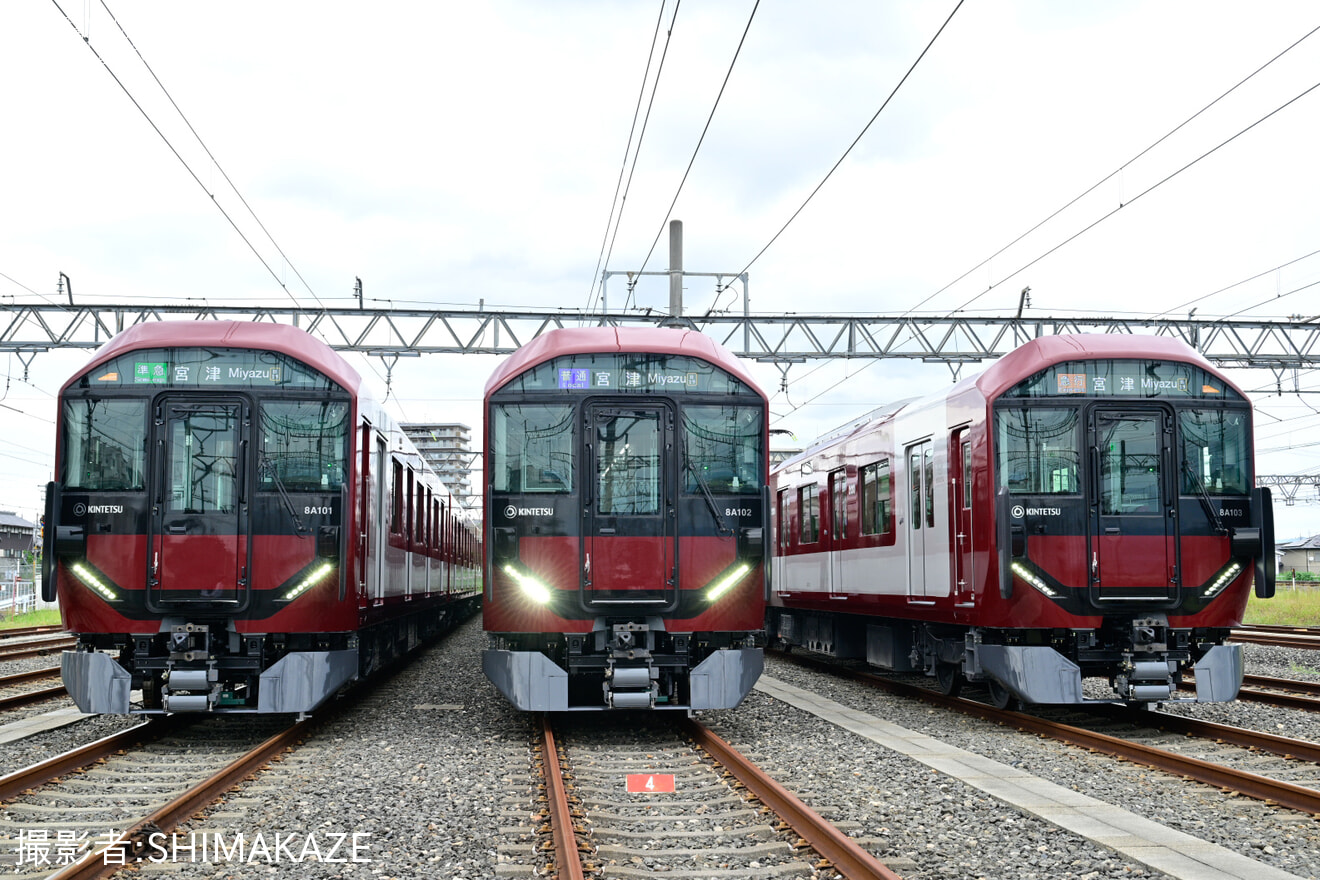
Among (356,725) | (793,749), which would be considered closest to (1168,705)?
(793,749)

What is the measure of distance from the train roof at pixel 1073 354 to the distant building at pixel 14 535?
58.0 m

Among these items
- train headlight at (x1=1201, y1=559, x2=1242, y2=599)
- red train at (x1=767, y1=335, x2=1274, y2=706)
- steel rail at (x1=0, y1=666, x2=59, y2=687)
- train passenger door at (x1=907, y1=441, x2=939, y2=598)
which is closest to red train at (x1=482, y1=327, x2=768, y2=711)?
red train at (x1=767, y1=335, x2=1274, y2=706)

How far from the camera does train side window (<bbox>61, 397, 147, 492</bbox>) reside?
396 inches

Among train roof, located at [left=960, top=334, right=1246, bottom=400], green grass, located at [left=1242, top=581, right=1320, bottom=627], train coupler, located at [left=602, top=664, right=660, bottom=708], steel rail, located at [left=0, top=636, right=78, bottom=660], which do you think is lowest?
green grass, located at [left=1242, top=581, right=1320, bottom=627]

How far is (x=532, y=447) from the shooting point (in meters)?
10.5

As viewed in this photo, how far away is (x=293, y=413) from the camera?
411 inches

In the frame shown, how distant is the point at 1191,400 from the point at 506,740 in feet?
22.4

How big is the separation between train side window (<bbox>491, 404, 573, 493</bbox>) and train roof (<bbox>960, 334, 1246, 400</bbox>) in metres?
3.84

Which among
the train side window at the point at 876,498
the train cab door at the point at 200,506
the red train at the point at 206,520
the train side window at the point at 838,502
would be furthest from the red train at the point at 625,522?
the train side window at the point at 838,502

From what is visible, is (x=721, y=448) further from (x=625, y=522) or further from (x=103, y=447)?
(x=103, y=447)

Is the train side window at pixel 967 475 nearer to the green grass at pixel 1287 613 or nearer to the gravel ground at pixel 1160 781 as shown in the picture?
the gravel ground at pixel 1160 781

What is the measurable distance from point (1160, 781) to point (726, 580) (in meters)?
3.77

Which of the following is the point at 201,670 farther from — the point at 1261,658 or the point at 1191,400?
the point at 1261,658

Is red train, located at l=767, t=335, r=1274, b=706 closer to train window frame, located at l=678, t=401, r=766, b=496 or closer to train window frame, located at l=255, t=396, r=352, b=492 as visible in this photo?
train window frame, located at l=678, t=401, r=766, b=496
